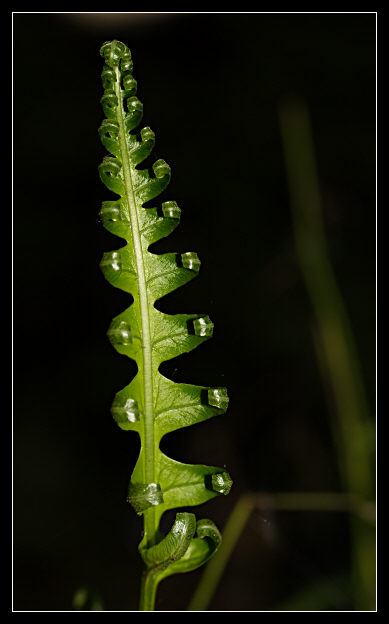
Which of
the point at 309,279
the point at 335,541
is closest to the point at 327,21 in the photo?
the point at 309,279

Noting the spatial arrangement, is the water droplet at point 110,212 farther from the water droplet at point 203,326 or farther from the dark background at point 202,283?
the dark background at point 202,283

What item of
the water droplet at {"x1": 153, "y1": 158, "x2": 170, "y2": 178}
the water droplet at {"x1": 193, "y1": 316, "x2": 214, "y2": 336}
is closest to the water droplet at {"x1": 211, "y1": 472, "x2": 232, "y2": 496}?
the water droplet at {"x1": 193, "y1": 316, "x2": 214, "y2": 336}

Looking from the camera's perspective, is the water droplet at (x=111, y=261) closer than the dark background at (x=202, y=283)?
Yes

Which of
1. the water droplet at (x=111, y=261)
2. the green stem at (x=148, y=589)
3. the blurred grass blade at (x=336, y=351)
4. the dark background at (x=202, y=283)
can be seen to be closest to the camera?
the water droplet at (x=111, y=261)

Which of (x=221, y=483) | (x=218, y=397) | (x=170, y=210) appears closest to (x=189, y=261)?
(x=170, y=210)

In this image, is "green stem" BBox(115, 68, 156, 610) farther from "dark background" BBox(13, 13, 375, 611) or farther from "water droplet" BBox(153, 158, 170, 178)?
"dark background" BBox(13, 13, 375, 611)

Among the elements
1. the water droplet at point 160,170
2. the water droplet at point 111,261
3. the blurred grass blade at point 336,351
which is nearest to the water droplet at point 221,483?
the water droplet at point 111,261

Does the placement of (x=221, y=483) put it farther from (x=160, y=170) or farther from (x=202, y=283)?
(x=202, y=283)

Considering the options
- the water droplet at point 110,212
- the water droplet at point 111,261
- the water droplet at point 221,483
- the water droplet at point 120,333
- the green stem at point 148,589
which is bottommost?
the green stem at point 148,589

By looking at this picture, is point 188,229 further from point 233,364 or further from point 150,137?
point 150,137
